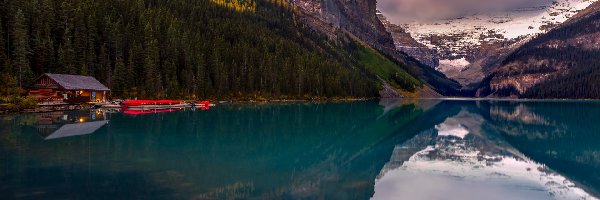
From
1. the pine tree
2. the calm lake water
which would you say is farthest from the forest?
the calm lake water

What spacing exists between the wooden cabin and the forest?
294cm

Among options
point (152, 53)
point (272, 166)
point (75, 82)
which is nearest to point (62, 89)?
point (75, 82)

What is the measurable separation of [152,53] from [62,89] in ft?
121

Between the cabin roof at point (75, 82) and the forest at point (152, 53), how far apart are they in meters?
4.96

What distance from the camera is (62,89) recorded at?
79.2m

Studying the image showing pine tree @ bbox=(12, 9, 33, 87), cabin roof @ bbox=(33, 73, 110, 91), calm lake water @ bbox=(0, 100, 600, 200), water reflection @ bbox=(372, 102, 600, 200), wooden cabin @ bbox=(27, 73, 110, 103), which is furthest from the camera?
cabin roof @ bbox=(33, 73, 110, 91)

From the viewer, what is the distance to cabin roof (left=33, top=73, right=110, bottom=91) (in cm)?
7906

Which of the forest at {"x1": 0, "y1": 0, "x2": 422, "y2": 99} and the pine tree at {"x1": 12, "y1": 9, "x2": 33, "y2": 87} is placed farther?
the forest at {"x1": 0, "y1": 0, "x2": 422, "y2": 99}

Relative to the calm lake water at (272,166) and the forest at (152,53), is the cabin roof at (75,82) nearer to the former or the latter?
the forest at (152,53)

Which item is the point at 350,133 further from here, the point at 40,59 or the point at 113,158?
the point at 40,59

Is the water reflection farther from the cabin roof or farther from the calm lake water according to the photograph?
the cabin roof

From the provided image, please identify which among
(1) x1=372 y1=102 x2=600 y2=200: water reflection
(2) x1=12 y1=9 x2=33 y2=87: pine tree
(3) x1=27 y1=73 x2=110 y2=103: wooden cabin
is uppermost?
(2) x1=12 y1=9 x2=33 y2=87: pine tree

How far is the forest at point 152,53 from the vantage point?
86562 millimetres

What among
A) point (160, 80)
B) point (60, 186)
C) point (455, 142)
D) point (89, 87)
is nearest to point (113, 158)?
point (60, 186)
